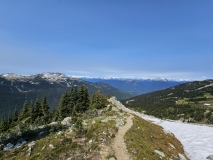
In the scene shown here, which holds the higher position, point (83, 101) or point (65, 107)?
point (83, 101)

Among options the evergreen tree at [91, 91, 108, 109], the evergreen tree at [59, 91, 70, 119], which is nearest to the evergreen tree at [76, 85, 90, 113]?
the evergreen tree at [91, 91, 108, 109]

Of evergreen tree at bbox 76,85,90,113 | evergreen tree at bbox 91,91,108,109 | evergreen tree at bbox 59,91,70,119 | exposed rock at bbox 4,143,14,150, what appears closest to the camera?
exposed rock at bbox 4,143,14,150

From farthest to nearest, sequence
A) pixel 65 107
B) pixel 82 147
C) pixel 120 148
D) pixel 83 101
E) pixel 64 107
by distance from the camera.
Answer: pixel 83 101 < pixel 65 107 < pixel 64 107 < pixel 82 147 < pixel 120 148

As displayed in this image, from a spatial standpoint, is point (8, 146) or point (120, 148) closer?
point (120, 148)

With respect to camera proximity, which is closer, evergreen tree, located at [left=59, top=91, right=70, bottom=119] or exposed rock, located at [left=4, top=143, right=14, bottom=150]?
exposed rock, located at [left=4, top=143, right=14, bottom=150]

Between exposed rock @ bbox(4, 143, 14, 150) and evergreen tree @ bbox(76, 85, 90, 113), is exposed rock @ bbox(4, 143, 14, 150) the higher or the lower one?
the lower one

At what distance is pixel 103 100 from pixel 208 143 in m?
43.5

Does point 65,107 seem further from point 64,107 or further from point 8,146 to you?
point 8,146

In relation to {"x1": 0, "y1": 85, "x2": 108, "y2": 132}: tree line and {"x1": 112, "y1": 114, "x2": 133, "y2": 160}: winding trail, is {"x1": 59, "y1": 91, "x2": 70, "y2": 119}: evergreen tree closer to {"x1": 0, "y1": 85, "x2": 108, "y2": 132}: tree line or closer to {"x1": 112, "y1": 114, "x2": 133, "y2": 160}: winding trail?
{"x1": 0, "y1": 85, "x2": 108, "y2": 132}: tree line

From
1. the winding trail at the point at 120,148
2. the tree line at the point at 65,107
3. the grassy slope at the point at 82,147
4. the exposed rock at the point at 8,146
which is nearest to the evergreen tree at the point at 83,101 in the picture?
the tree line at the point at 65,107

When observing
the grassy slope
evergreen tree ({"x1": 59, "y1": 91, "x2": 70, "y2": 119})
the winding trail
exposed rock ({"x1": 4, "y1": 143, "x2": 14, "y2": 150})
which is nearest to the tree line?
evergreen tree ({"x1": 59, "y1": 91, "x2": 70, "y2": 119})

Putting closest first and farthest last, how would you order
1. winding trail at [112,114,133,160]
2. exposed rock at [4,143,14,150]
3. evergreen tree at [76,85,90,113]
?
winding trail at [112,114,133,160] < exposed rock at [4,143,14,150] < evergreen tree at [76,85,90,113]

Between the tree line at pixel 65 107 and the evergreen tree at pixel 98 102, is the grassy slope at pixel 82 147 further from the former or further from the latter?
the tree line at pixel 65 107

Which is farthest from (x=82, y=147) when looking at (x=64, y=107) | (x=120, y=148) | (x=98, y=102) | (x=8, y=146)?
(x=64, y=107)
